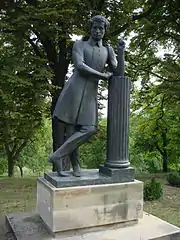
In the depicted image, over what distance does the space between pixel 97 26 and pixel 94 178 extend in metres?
2.15

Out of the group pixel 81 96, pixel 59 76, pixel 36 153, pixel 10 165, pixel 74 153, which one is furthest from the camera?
pixel 36 153

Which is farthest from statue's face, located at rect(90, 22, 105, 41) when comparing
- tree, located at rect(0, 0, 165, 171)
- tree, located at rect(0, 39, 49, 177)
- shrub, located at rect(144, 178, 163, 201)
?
shrub, located at rect(144, 178, 163, 201)

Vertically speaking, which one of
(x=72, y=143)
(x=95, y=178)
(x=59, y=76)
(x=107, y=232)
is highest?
(x=59, y=76)

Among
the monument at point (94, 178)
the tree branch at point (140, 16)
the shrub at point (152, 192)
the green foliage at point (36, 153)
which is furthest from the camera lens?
the green foliage at point (36, 153)

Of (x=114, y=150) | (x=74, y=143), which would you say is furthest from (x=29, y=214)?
(x=114, y=150)

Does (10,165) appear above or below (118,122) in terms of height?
below

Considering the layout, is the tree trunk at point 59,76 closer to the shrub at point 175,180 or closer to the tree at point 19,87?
the tree at point 19,87

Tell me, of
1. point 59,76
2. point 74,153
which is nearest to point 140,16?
point 59,76

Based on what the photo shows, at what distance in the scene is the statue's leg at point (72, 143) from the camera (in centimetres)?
381

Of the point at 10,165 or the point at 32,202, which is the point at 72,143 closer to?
the point at 32,202

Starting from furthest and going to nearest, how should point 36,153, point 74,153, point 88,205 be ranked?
point 36,153, point 74,153, point 88,205

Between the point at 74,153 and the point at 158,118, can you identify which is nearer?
the point at 74,153

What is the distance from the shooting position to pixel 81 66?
12.1ft

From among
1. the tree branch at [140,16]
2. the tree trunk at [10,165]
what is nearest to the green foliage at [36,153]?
the tree trunk at [10,165]
